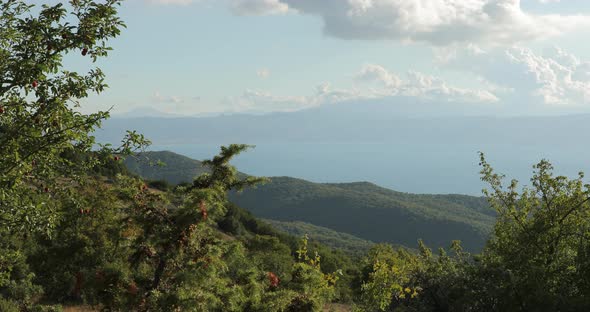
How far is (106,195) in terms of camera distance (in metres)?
22.8

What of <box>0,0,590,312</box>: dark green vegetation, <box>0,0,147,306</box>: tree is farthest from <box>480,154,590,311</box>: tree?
<box>0,0,147,306</box>: tree

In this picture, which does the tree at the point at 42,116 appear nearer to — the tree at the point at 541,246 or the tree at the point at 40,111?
the tree at the point at 40,111

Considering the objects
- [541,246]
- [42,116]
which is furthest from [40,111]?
[541,246]

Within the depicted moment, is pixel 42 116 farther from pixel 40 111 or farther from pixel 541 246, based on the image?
pixel 541 246

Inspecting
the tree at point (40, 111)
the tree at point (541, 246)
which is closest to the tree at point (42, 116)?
the tree at point (40, 111)

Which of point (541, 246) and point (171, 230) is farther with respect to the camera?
point (541, 246)

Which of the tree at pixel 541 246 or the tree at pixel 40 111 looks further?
the tree at pixel 541 246

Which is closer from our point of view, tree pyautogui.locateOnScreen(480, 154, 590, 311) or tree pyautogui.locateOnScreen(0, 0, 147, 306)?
tree pyautogui.locateOnScreen(0, 0, 147, 306)

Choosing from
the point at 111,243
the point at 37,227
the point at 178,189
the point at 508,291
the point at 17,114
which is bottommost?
the point at 111,243

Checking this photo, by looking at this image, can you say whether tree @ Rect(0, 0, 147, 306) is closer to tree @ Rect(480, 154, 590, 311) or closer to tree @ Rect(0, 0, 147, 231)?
tree @ Rect(0, 0, 147, 231)

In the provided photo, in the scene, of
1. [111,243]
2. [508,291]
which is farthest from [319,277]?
[111,243]

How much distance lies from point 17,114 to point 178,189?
3850 millimetres

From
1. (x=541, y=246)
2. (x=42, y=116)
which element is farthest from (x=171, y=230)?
(x=541, y=246)

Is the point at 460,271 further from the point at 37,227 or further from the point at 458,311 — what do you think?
the point at 37,227
